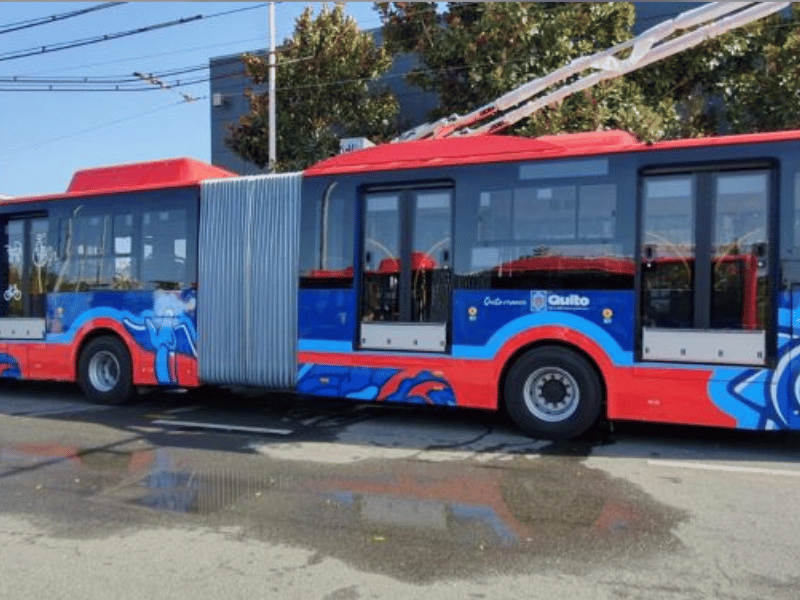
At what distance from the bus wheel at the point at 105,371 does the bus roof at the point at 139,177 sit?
6.97 ft

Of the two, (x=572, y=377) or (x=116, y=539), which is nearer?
(x=116, y=539)

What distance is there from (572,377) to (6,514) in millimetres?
5228

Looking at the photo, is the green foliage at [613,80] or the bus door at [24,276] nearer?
the bus door at [24,276]

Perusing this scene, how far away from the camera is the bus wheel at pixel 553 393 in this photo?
26.1ft

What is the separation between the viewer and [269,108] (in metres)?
18.4

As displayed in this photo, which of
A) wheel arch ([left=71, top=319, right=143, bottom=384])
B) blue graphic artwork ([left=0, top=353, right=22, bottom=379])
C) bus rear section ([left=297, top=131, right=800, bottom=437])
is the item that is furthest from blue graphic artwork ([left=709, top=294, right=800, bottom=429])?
blue graphic artwork ([left=0, top=353, right=22, bottom=379])

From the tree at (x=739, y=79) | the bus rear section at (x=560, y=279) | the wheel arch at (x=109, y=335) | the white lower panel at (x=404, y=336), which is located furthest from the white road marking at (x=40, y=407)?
the tree at (x=739, y=79)

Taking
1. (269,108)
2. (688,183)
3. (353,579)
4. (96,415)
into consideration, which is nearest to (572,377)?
(688,183)

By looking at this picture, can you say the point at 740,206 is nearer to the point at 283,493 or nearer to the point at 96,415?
the point at 283,493

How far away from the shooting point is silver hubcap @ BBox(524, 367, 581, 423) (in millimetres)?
8094

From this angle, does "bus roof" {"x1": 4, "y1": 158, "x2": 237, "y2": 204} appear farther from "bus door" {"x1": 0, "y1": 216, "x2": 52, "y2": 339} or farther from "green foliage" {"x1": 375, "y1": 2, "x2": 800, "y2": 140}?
"green foliage" {"x1": 375, "y1": 2, "x2": 800, "y2": 140}

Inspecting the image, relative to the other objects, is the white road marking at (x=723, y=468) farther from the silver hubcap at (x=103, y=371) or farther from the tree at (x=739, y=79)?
the tree at (x=739, y=79)

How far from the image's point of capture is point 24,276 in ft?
38.0

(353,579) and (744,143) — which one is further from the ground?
(744,143)
